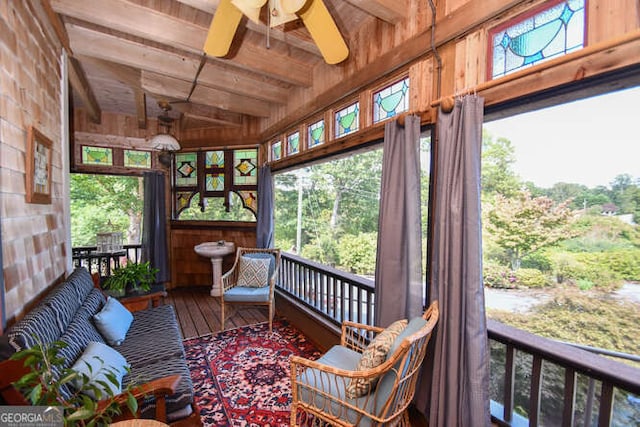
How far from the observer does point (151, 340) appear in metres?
2.14

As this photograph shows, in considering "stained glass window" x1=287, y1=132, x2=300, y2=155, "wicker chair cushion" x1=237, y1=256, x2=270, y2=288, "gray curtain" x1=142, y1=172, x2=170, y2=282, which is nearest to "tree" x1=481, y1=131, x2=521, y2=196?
"stained glass window" x1=287, y1=132, x2=300, y2=155

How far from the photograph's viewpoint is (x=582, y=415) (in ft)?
4.49

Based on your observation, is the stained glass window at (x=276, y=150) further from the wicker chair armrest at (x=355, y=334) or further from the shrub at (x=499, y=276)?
the shrub at (x=499, y=276)

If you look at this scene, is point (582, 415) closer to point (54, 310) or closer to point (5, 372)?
point (5, 372)

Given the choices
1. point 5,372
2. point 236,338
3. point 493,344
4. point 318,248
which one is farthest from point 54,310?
point 318,248

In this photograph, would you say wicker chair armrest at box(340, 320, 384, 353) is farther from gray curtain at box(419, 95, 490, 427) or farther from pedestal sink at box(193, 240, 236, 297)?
pedestal sink at box(193, 240, 236, 297)

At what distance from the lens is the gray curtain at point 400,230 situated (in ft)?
5.74

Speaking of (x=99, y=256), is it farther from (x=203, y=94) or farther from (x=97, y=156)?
(x=203, y=94)

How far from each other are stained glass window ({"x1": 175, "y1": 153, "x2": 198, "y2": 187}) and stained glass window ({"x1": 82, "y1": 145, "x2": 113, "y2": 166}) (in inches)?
38.7

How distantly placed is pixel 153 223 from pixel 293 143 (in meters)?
2.93

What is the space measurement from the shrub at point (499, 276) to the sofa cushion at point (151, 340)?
248 cm

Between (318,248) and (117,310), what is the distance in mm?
4679

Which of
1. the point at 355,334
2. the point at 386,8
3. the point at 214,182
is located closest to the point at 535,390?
the point at 355,334

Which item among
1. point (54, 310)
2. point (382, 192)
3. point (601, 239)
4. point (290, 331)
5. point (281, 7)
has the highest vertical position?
point (281, 7)
